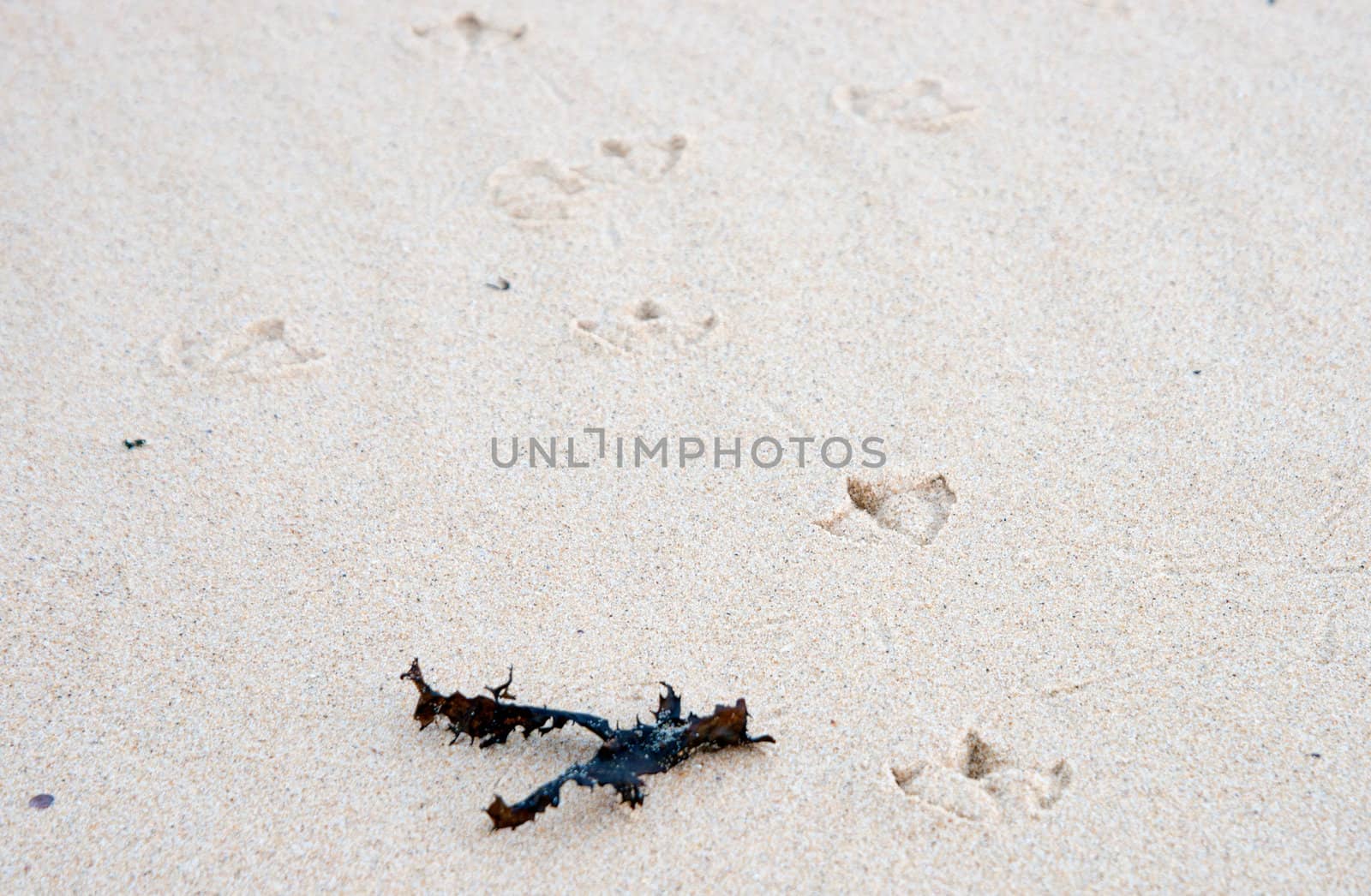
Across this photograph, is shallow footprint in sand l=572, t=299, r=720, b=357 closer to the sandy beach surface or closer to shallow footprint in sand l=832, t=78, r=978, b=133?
the sandy beach surface

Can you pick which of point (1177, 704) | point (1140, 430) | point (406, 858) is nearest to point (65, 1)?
point (406, 858)

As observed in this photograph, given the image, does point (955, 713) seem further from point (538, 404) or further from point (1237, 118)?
point (1237, 118)

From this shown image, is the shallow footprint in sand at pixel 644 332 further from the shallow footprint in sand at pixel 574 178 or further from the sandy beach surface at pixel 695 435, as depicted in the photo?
the shallow footprint in sand at pixel 574 178

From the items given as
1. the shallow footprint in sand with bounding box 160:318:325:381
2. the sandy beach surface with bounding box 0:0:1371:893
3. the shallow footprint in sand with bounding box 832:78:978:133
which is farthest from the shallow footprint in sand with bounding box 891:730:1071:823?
the shallow footprint in sand with bounding box 832:78:978:133

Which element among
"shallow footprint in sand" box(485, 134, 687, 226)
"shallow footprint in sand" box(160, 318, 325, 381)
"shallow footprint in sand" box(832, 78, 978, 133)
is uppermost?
"shallow footprint in sand" box(832, 78, 978, 133)

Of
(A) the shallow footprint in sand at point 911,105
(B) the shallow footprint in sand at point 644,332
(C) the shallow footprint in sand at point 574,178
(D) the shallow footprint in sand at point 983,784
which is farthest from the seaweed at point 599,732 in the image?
(A) the shallow footprint in sand at point 911,105

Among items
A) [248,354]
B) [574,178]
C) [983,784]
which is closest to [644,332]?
[574,178]
